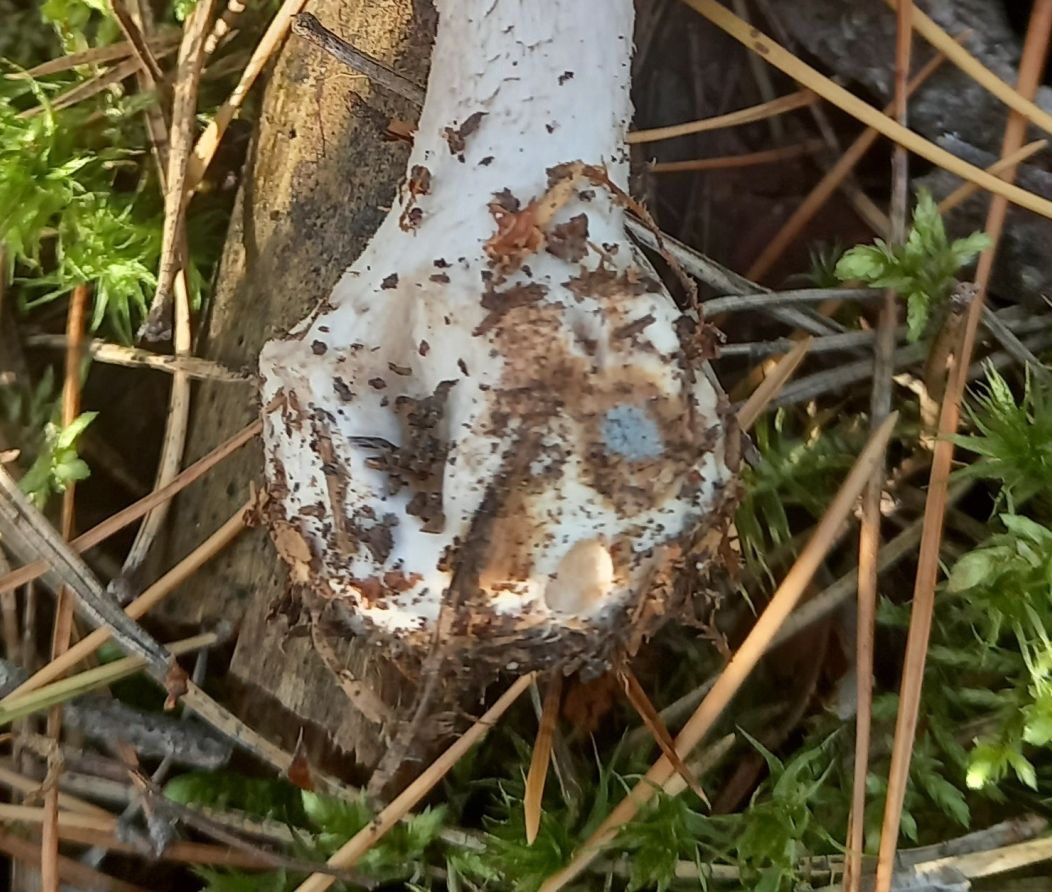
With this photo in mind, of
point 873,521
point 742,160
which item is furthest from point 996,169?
point 873,521

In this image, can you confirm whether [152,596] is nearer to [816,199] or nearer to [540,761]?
[540,761]

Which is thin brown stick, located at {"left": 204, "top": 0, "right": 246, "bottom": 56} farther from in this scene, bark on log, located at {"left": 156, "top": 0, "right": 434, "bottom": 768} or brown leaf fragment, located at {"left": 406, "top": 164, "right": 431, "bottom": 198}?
brown leaf fragment, located at {"left": 406, "top": 164, "right": 431, "bottom": 198}

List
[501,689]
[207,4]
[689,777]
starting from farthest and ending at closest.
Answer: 1. [207,4]
2. [501,689]
3. [689,777]

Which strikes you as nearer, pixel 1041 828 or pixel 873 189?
pixel 1041 828

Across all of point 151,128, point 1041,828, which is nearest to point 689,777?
point 1041,828

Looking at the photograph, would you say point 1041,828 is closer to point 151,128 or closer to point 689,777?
point 689,777

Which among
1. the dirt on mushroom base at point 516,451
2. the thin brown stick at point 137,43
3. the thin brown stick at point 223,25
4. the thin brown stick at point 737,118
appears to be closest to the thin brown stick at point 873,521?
the thin brown stick at point 737,118

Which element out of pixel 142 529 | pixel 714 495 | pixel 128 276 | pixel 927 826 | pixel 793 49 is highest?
pixel 793 49
